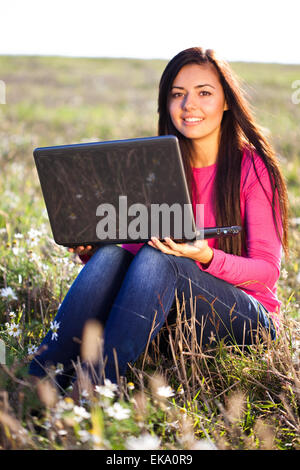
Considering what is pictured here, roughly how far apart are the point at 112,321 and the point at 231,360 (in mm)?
530

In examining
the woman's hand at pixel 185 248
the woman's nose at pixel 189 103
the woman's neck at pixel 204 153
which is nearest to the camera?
the woman's hand at pixel 185 248

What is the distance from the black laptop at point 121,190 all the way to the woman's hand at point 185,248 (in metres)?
0.03

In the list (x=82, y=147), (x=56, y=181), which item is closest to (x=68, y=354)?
(x=56, y=181)

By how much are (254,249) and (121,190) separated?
65 cm

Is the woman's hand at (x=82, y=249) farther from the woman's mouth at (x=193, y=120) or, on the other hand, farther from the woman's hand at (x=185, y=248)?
the woman's mouth at (x=193, y=120)

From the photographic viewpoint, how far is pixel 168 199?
1875 millimetres

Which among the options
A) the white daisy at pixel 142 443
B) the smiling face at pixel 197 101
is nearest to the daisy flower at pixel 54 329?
the white daisy at pixel 142 443

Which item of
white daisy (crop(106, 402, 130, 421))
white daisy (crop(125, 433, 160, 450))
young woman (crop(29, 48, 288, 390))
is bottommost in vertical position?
white daisy (crop(125, 433, 160, 450))

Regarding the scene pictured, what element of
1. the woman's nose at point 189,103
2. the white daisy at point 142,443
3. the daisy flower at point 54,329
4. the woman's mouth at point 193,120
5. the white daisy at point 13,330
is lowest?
the white daisy at point 142,443

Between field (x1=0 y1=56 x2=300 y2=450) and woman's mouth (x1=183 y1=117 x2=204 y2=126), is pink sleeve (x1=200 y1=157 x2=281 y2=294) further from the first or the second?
A: woman's mouth (x1=183 y1=117 x2=204 y2=126)

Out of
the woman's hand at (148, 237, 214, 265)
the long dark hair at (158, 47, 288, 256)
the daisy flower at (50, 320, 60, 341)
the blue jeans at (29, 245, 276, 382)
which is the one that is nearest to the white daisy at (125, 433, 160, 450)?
the blue jeans at (29, 245, 276, 382)

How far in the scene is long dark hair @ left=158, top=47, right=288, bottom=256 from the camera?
7.47 ft

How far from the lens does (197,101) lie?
7.70 feet

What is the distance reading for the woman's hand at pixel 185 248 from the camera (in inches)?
76.4
